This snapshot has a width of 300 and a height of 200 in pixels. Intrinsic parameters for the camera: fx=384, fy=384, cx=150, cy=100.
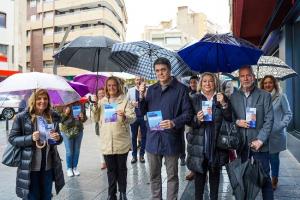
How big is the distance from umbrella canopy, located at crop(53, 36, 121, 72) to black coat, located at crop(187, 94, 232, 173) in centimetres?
192

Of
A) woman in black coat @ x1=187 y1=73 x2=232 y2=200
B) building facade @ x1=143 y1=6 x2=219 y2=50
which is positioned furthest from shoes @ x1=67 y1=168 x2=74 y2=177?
building facade @ x1=143 y1=6 x2=219 y2=50

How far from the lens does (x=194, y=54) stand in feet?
16.3

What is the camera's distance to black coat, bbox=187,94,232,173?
4.61m

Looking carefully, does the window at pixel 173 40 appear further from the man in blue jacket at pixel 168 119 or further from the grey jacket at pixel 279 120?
the man in blue jacket at pixel 168 119

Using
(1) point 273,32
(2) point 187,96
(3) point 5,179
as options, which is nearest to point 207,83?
(2) point 187,96

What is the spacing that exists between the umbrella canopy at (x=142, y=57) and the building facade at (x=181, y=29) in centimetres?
8621

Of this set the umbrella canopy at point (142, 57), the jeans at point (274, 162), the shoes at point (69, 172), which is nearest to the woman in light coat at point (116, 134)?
the umbrella canopy at point (142, 57)

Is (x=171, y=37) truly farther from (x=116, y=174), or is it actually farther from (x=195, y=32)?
(x=116, y=174)

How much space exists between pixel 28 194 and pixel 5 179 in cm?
303

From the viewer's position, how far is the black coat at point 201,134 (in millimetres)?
4605

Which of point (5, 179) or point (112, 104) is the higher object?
point (112, 104)

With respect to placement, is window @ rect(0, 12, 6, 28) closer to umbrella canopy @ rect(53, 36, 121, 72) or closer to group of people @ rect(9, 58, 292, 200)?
umbrella canopy @ rect(53, 36, 121, 72)

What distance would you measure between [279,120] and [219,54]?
1588 mm

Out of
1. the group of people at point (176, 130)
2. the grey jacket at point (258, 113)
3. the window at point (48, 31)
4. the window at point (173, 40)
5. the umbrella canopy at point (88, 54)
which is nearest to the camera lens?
the group of people at point (176, 130)
